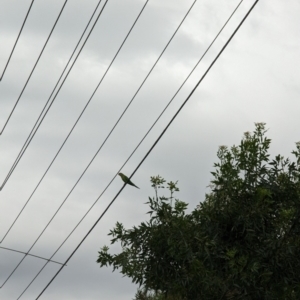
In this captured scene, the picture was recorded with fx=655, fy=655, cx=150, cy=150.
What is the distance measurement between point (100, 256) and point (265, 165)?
4844 mm

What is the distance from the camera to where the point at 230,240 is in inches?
612

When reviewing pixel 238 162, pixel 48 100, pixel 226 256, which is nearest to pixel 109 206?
pixel 48 100

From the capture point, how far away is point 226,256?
15.0 meters

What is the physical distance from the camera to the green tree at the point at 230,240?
49.1 feet

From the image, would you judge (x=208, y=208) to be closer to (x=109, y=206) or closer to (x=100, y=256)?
(x=100, y=256)

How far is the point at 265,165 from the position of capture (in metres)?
16.4

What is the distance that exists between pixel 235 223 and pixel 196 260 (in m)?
1.35

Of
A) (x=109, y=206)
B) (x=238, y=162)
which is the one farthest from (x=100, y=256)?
(x=109, y=206)

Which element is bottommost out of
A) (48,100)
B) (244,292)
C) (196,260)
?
(244,292)

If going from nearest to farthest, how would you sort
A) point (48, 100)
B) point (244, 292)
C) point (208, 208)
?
point (48, 100), point (244, 292), point (208, 208)

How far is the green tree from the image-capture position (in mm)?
14961

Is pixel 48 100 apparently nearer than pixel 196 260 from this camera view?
Yes

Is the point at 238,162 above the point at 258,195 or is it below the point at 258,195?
above

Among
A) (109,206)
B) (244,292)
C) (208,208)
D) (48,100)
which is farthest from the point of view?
(208,208)
